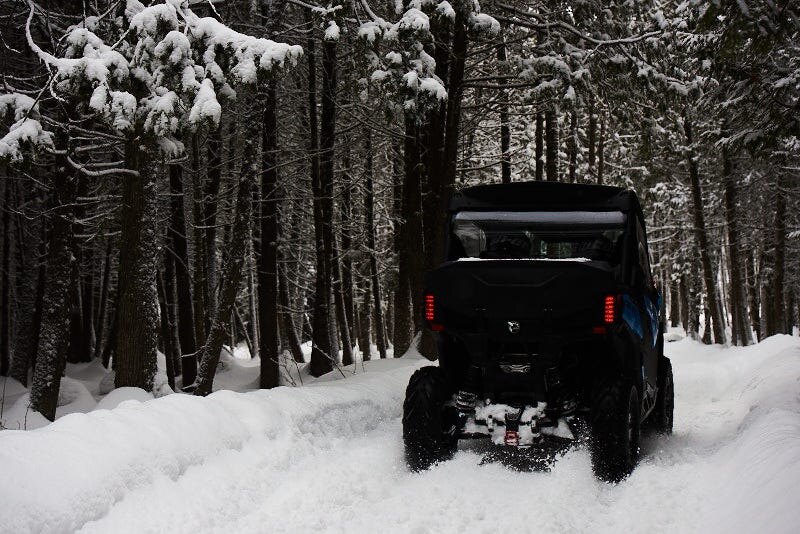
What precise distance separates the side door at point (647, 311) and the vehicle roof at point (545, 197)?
42cm

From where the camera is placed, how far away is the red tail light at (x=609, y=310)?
19.9 feet

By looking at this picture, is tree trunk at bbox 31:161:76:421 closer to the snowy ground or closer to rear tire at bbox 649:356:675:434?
the snowy ground

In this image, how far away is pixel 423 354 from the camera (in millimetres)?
14297

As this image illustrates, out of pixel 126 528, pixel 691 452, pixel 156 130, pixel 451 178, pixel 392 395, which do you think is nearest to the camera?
pixel 126 528

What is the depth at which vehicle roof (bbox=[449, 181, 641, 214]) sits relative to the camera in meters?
7.12

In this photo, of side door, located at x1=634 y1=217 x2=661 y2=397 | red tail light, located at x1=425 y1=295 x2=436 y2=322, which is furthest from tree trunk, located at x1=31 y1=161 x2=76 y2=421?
side door, located at x1=634 y1=217 x2=661 y2=397

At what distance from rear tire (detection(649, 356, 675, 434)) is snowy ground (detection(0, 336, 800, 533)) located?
51 centimetres

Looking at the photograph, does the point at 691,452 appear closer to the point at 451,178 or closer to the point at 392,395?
the point at 392,395

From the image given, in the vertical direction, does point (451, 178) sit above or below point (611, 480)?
above

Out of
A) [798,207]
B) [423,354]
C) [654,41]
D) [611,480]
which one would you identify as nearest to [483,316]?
[611,480]

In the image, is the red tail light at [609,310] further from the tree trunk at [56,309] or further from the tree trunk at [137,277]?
the tree trunk at [56,309]

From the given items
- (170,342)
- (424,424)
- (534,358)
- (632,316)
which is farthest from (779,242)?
(424,424)

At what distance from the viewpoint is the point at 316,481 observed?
19.2 ft

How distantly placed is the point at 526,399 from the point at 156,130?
16.1ft
